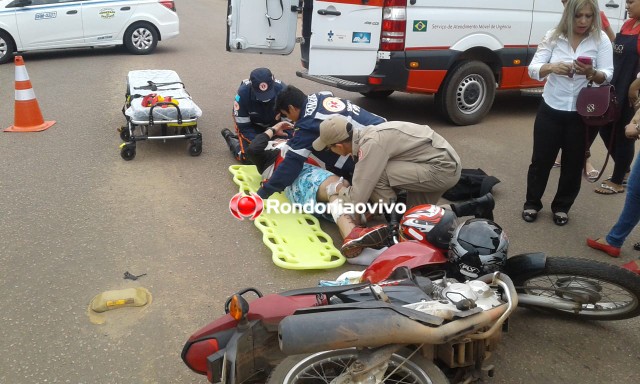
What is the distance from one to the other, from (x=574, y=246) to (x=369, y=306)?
2.82 meters

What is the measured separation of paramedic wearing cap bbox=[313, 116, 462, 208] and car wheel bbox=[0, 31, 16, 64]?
9.05 metres

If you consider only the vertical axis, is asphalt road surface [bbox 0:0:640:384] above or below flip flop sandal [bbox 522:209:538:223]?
below

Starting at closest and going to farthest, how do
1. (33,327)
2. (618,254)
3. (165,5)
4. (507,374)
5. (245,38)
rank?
1. (507,374)
2. (33,327)
3. (618,254)
4. (245,38)
5. (165,5)

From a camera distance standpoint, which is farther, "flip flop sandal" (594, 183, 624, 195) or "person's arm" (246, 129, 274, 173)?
"flip flop sandal" (594, 183, 624, 195)

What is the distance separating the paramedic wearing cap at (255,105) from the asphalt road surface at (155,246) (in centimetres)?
45

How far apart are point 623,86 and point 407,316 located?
4001 mm

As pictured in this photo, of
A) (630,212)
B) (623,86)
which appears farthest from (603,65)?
(630,212)

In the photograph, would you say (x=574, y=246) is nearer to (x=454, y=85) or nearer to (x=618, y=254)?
(x=618, y=254)

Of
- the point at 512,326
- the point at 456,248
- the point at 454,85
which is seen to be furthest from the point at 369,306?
the point at 454,85

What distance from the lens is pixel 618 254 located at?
4.46 metres

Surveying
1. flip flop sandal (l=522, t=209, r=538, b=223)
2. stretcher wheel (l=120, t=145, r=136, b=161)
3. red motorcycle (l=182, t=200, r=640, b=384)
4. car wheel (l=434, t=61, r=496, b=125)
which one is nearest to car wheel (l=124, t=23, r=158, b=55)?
stretcher wheel (l=120, t=145, r=136, b=161)

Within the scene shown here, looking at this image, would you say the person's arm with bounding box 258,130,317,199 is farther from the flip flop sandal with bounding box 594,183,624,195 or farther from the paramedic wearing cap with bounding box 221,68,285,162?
the flip flop sandal with bounding box 594,183,624,195

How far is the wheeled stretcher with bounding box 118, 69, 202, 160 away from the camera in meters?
6.11

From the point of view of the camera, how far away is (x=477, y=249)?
3.24m
